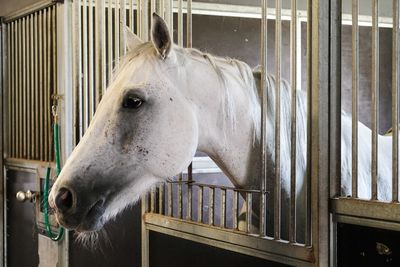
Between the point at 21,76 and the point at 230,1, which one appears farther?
the point at 21,76

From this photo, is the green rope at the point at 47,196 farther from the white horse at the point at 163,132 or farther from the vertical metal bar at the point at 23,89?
the white horse at the point at 163,132

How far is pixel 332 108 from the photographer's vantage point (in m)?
1.21

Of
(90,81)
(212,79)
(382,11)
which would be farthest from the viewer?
(382,11)

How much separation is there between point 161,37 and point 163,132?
0.22m

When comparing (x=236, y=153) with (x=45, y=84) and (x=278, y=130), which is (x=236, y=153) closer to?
(x=278, y=130)

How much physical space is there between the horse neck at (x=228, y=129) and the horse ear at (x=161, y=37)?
0.10 meters

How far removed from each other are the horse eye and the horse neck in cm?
15

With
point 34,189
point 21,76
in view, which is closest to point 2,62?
point 21,76

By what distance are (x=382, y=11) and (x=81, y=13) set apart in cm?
165

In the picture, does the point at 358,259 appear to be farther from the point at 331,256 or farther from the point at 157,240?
the point at 157,240

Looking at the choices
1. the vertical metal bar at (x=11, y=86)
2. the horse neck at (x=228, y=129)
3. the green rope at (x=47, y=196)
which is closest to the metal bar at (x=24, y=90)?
the vertical metal bar at (x=11, y=86)

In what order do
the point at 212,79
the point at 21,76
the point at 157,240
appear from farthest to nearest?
the point at 21,76
the point at 157,240
the point at 212,79

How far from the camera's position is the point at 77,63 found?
2.25 m

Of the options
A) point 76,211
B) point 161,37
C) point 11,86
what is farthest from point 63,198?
point 11,86
